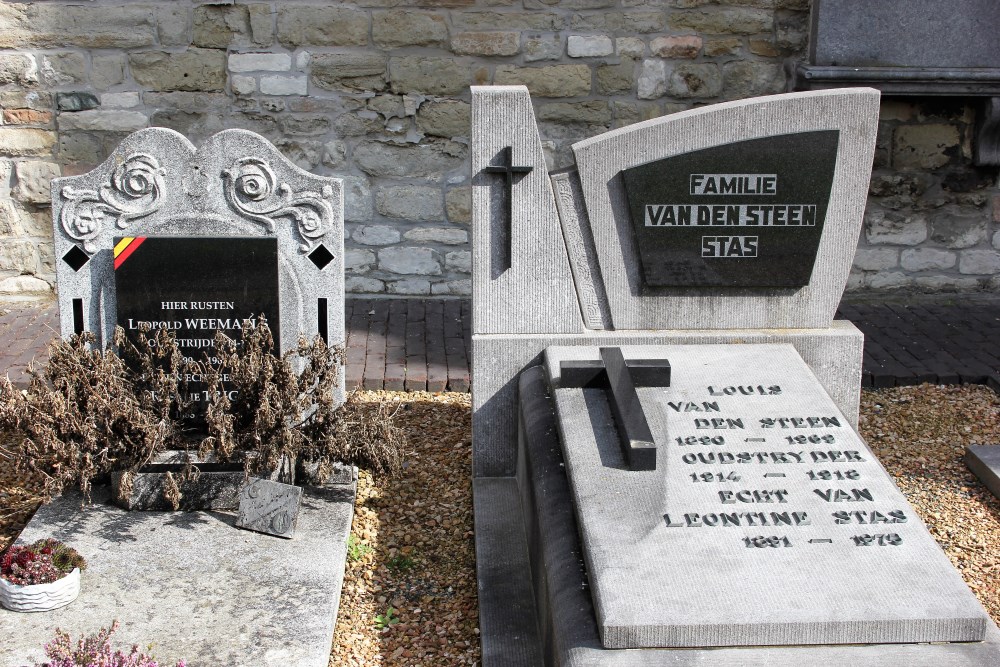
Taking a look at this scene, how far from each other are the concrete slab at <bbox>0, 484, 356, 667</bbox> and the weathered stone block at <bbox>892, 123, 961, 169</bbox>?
15.5 feet

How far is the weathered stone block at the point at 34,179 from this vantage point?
7.06 meters

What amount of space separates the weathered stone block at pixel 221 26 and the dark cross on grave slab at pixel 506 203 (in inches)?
124

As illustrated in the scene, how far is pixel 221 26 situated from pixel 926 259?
4981 mm

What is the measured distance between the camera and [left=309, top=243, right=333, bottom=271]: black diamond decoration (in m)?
4.61

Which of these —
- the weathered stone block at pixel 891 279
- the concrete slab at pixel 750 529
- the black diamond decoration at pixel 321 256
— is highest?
the black diamond decoration at pixel 321 256

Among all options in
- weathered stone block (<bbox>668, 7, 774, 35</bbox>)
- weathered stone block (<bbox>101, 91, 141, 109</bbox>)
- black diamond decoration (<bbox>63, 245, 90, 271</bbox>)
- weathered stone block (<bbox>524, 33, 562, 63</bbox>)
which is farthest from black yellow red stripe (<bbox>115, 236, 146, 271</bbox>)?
weathered stone block (<bbox>668, 7, 774, 35</bbox>)

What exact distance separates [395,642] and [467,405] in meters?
2.08

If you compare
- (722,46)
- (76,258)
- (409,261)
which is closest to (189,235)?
(76,258)

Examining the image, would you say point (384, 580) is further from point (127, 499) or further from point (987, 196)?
point (987, 196)

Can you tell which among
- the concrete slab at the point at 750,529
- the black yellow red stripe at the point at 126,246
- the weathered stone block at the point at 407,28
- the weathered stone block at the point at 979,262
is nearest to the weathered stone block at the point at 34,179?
the weathered stone block at the point at 407,28

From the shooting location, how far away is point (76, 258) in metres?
4.53

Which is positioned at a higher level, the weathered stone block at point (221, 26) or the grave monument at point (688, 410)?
the weathered stone block at point (221, 26)

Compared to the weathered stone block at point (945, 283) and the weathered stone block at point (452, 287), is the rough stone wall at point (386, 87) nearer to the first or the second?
the weathered stone block at point (452, 287)

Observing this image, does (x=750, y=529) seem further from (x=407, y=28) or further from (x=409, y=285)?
(x=407, y=28)
